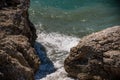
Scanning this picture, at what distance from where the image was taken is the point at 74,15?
51.5 feet

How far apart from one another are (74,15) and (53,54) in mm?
4572

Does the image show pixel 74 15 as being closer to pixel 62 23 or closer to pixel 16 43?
pixel 62 23

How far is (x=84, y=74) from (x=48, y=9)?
749 cm

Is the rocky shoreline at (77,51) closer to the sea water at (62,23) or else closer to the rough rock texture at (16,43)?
the rough rock texture at (16,43)

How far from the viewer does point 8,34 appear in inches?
367

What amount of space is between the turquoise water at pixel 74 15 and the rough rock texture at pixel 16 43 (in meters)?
3.10

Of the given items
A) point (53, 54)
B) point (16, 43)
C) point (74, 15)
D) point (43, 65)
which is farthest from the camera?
point (74, 15)

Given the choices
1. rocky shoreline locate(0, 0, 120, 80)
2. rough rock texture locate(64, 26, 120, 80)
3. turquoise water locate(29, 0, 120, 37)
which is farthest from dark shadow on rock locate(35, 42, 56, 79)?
turquoise water locate(29, 0, 120, 37)

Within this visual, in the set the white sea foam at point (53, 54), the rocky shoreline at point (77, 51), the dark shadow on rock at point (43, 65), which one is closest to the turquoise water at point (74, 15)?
the white sea foam at point (53, 54)

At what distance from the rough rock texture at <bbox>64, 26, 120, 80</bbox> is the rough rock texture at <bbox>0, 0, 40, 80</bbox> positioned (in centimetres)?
115

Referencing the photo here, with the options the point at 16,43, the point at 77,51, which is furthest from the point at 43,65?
the point at 16,43

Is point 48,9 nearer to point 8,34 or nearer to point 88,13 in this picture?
point 88,13

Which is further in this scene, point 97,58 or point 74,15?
point 74,15

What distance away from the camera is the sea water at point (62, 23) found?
35.7ft
